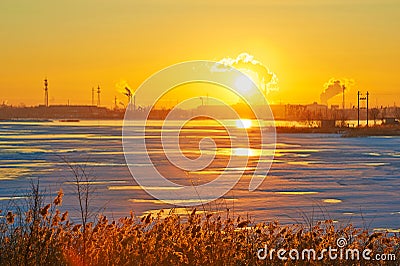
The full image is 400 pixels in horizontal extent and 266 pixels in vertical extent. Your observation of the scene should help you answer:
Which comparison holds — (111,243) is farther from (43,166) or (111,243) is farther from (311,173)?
(43,166)

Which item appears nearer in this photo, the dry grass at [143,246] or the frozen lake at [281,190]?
the dry grass at [143,246]

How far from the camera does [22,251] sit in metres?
6.64

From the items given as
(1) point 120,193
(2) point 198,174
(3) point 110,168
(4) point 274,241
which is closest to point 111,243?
(4) point 274,241

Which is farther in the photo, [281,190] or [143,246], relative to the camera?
[281,190]

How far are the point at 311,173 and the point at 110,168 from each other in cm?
830

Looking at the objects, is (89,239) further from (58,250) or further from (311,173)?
(311,173)

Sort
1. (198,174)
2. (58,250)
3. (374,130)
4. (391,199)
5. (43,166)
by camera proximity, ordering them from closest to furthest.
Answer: (58,250)
(391,199)
(198,174)
(43,166)
(374,130)

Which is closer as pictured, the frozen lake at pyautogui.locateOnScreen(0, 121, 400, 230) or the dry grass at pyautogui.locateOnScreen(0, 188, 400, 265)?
the dry grass at pyautogui.locateOnScreen(0, 188, 400, 265)

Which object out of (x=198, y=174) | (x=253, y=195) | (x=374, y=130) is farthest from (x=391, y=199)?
(x=374, y=130)

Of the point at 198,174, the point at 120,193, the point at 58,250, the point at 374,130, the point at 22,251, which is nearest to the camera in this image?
the point at 22,251

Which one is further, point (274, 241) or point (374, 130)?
point (374, 130)

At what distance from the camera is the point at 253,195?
19.0 meters

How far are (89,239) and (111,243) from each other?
363mm

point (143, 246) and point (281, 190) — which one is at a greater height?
point (143, 246)
